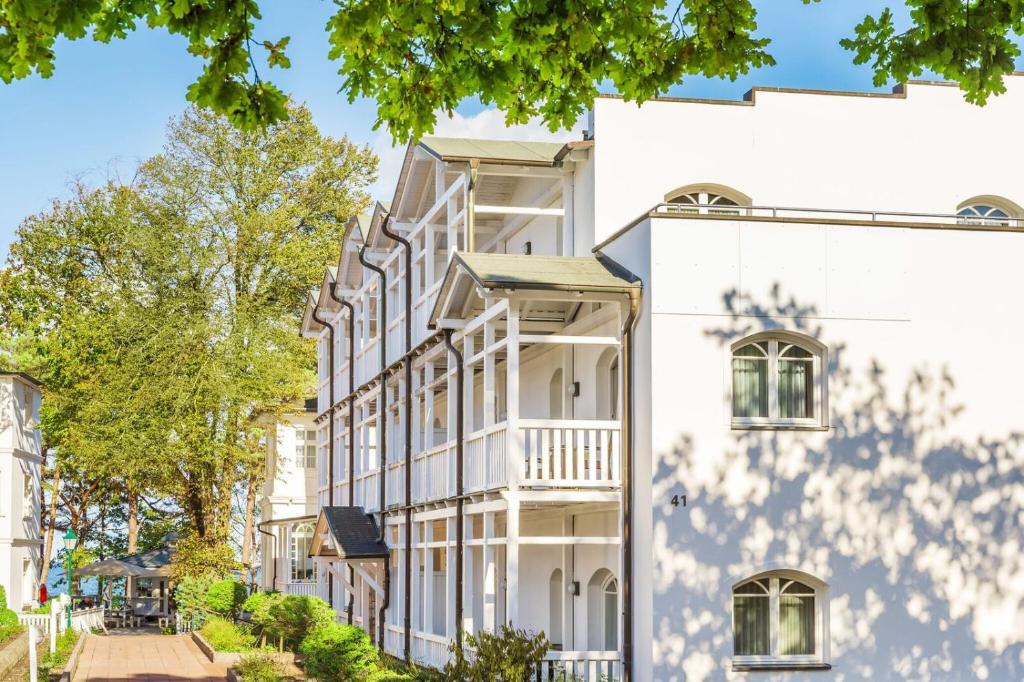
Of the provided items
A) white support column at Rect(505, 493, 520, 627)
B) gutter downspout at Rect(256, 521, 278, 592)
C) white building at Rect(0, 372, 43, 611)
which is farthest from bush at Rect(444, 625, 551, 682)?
white building at Rect(0, 372, 43, 611)

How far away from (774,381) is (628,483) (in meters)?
2.38

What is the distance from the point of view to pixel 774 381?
63.9 feet

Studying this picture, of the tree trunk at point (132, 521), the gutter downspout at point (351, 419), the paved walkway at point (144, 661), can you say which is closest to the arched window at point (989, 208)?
the gutter downspout at point (351, 419)

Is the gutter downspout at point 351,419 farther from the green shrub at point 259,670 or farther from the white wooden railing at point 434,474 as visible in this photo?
the white wooden railing at point 434,474

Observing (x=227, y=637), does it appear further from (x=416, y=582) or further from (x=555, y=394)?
(x=555, y=394)

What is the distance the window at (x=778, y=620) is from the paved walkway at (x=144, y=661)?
42.1ft

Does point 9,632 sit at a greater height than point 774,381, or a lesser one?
lesser

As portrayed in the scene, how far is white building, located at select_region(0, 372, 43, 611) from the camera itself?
149ft

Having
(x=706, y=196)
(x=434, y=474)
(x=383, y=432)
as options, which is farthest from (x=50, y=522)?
(x=706, y=196)

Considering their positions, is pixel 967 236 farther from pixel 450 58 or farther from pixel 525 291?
pixel 450 58

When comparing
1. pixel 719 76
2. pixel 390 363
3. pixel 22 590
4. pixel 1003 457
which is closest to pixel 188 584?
pixel 22 590

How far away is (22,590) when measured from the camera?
155 feet

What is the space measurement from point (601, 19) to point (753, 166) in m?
14.1

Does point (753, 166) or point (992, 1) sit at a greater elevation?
point (753, 166)
